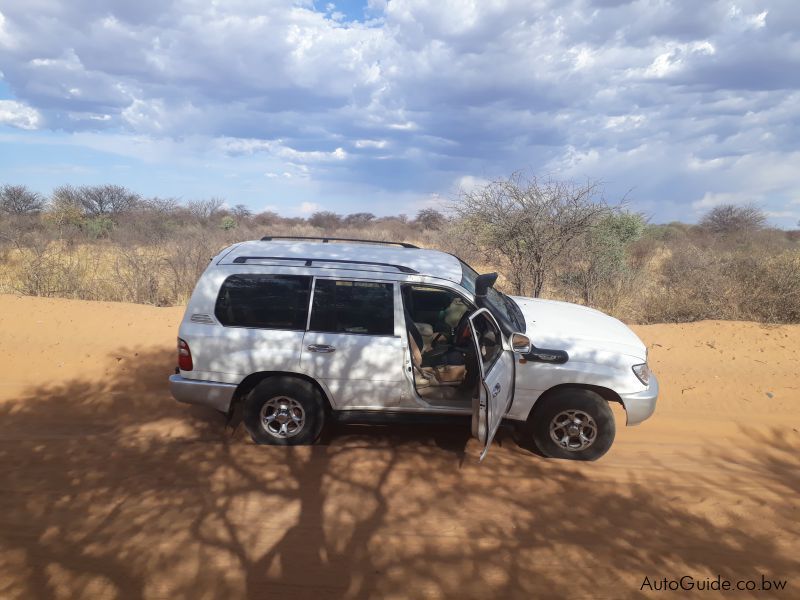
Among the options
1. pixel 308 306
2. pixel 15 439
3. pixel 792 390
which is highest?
pixel 308 306

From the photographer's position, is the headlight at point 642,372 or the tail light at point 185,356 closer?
the headlight at point 642,372

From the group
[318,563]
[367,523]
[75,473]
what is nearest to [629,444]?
[367,523]

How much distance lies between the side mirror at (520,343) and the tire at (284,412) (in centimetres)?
189

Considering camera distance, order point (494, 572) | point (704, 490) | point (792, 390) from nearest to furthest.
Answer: point (494, 572) → point (704, 490) → point (792, 390)

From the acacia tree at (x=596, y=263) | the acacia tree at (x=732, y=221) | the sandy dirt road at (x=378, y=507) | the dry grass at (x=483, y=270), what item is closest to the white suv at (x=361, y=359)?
the sandy dirt road at (x=378, y=507)

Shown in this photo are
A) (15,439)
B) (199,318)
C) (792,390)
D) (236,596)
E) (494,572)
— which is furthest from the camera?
(792,390)

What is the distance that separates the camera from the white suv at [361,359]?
468 cm

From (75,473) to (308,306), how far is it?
2498 millimetres

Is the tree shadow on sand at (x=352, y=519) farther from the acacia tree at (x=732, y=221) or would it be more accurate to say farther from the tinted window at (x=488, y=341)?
the acacia tree at (x=732, y=221)

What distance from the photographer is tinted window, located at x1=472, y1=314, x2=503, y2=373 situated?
14.8ft

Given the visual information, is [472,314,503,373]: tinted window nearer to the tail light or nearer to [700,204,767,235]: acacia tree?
the tail light

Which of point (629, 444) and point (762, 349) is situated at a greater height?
point (762, 349)

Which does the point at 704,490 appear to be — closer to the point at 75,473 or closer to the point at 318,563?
the point at 318,563

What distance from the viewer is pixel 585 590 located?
3.18 meters
